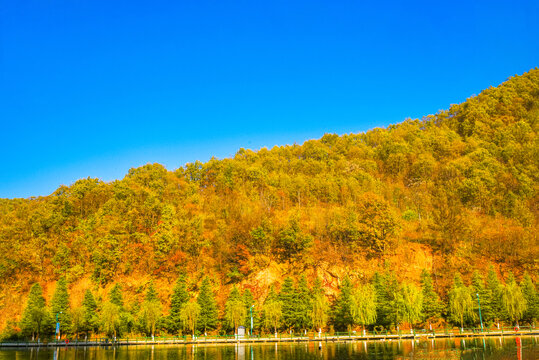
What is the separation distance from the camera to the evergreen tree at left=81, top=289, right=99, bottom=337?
6569cm

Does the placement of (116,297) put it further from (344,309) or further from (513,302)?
(513,302)

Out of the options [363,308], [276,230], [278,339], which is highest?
[276,230]

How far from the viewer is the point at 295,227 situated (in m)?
75.6

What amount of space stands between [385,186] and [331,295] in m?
39.0

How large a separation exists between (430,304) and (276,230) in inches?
1094

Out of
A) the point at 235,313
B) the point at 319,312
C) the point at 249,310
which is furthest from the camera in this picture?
the point at 249,310

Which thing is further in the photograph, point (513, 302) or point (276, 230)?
point (276, 230)

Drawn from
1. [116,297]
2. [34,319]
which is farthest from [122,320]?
[34,319]

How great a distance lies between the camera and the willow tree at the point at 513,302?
61.5 m

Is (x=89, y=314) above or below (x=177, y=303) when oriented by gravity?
below

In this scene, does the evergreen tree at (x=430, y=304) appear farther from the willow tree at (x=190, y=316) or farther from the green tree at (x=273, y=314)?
the willow tree at (x=190, y=316)

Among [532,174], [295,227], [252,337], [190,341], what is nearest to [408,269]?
[295,227]

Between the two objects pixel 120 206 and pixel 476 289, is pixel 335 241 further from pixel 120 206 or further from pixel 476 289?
pixel 120 206

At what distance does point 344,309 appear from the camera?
63.0 metres
